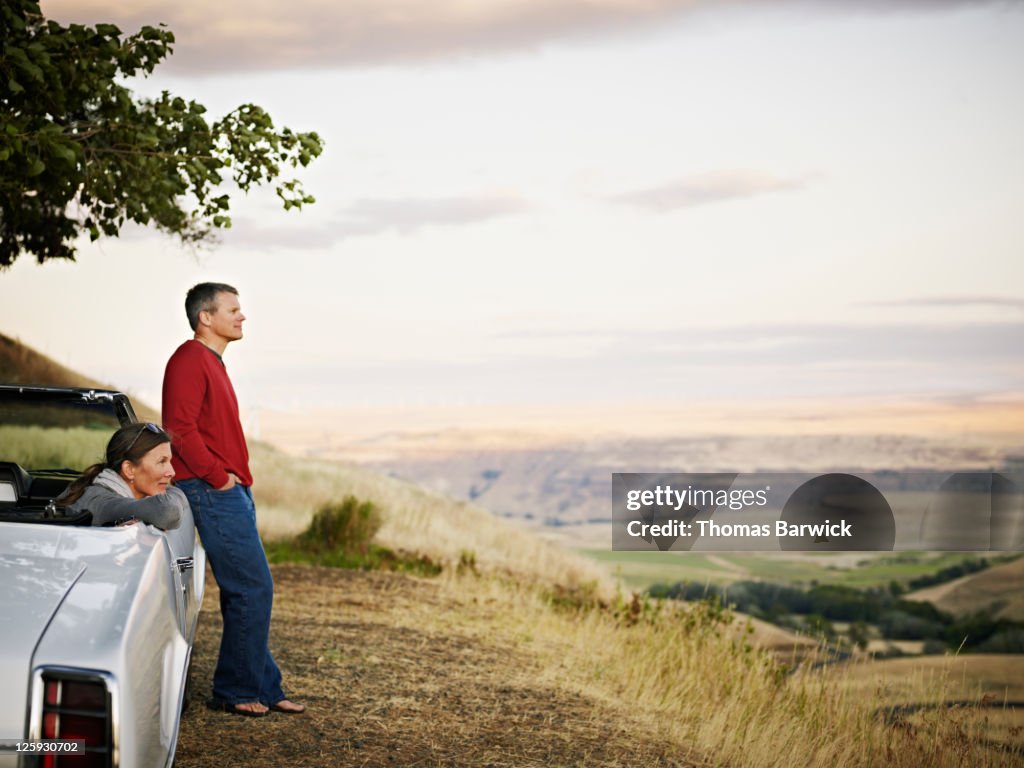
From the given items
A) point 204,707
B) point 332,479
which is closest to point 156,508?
point 204,707

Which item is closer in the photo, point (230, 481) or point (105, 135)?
point (230, 481)

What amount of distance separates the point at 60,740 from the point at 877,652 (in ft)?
26.3

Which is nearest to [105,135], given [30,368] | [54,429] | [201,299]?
[201,299]

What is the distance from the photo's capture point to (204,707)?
6.52 m

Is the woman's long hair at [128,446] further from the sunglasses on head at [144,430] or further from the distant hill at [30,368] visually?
the distant hill at [30,368]

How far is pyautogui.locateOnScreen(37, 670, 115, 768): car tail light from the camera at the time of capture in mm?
3127

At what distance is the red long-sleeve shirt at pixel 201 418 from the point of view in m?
5.69

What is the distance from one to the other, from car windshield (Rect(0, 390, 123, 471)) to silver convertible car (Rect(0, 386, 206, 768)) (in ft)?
5.28

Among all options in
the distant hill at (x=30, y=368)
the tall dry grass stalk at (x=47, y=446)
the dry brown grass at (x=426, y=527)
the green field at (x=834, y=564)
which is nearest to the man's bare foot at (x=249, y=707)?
the dry brown grass at (x=426, y=527)

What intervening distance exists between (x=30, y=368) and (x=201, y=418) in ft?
82.5

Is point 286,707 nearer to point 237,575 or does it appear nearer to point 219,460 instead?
point 237,575

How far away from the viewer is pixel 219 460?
5.75m

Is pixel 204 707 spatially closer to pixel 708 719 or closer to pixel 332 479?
pixel 708 719

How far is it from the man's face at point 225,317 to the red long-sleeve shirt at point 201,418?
0.37 feet
